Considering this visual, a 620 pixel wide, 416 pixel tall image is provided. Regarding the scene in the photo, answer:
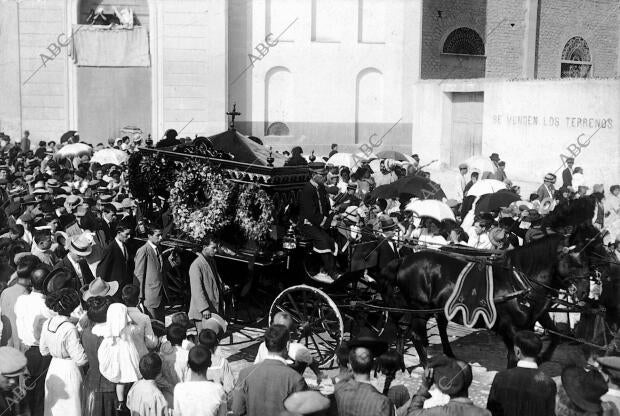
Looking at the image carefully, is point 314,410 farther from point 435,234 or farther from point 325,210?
point 435,234

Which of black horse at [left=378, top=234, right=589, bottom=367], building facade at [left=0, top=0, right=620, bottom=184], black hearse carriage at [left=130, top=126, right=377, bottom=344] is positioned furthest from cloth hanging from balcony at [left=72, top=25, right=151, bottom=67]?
black horse at [left=378, top=234, right=589, bottom=367]

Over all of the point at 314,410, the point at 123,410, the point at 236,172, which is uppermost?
the point at 236,172

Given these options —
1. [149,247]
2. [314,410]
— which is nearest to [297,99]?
[149,247]

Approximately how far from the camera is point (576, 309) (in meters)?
9.82

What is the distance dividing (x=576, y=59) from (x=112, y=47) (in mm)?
16829

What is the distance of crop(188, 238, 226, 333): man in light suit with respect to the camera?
10391 millimetres

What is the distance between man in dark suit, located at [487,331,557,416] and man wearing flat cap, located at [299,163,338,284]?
4.49 m

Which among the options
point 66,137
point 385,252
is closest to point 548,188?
point 385,252

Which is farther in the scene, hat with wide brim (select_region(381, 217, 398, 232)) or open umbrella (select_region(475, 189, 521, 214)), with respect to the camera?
open umbrella (select_region(475, 189, 521, 214))

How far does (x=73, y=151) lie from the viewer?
840 inches

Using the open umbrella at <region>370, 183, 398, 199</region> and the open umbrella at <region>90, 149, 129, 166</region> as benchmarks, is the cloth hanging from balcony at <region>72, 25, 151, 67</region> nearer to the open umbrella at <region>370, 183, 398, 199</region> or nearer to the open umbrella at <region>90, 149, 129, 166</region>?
the open umbrella at <region>90, 149, 129, 166</region>

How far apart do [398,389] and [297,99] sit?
915 inches

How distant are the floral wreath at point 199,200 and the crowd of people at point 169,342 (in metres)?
0.46

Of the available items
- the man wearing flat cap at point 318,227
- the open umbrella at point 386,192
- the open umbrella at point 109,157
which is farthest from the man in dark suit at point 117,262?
the open umbrella at point 109,157
